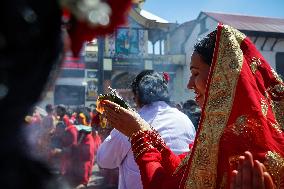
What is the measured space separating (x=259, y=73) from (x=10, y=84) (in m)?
1.14

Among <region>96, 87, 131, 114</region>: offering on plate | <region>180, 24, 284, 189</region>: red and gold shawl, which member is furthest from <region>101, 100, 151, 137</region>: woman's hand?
<region>180, 24, 284, 189</region>: red and gold shawl

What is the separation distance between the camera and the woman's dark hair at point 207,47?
1.72 metres

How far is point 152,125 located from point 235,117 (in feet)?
3.87

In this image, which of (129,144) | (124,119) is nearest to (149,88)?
(129,144)

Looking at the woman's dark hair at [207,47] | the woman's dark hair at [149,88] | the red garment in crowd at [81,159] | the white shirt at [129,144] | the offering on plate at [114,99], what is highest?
the woman's dark hair at [207,47]

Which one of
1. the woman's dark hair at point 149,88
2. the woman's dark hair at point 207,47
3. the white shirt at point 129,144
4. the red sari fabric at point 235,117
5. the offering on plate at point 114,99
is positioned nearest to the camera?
the red sari fabric at point 235,117

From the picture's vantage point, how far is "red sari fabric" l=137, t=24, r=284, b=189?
4.47 ft

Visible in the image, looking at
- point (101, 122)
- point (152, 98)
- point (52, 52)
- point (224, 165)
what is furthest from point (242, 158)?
point (101, 122)

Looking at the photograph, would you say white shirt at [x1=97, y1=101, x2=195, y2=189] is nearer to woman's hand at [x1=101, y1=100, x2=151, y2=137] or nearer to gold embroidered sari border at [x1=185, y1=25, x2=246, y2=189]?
woman's hand at [x1=101, y1=100, x2=151, y2=137]

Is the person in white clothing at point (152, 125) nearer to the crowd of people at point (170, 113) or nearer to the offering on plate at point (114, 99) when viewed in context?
the crowd of people at point (170, 113)

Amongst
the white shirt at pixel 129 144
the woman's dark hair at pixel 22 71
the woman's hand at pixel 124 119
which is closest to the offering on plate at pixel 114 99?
the woman's hand at pixel 124 119

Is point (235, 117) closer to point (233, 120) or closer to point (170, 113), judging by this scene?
point (233, 120)

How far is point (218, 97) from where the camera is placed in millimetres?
1476

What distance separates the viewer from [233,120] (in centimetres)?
142
